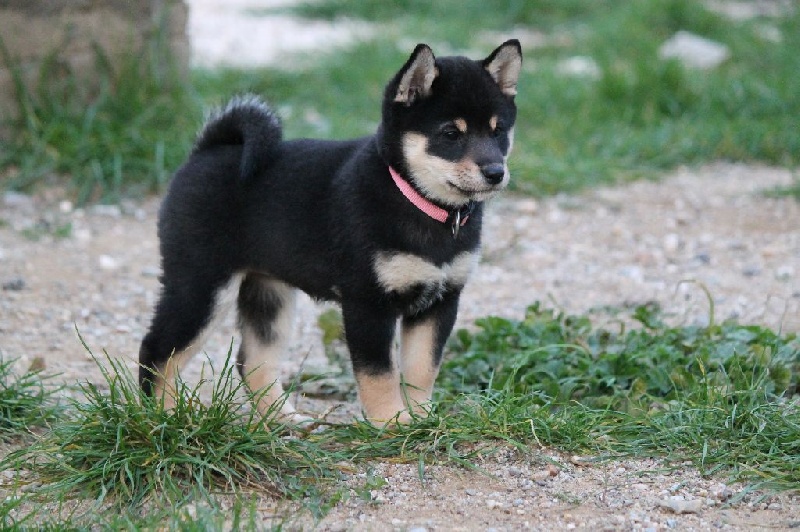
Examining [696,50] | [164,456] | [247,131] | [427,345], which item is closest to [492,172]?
[427,345]

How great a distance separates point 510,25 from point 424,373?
9028mm


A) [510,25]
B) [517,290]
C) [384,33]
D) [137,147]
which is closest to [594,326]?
[517,290]

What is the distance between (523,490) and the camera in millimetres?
3781

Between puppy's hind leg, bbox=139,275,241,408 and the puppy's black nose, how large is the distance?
1.11m

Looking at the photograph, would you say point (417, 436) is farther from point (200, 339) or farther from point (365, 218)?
point (200, 339)

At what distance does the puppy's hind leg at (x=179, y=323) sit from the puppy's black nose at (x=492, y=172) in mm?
1112

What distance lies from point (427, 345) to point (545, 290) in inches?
81.8

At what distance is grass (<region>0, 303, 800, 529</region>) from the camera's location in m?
3.60

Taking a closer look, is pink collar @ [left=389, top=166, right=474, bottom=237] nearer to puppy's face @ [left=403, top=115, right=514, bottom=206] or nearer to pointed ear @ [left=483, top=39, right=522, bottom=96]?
puppy's face @ [left=403, top=115, right=514, bottom=206]

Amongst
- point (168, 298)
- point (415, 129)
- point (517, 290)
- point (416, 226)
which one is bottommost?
point (517, 290)

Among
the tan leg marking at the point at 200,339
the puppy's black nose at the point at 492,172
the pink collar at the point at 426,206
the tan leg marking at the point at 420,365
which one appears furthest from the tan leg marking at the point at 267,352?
the puppy's black nose at the point at 492,172

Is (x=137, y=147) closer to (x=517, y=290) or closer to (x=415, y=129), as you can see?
(x=517, y=290)

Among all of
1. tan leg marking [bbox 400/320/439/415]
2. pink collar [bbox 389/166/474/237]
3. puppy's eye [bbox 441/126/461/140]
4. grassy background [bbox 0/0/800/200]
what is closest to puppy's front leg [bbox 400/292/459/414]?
tan leg marking [bbox 400/320/439/415]

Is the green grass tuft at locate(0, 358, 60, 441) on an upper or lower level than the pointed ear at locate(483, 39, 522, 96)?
lower
